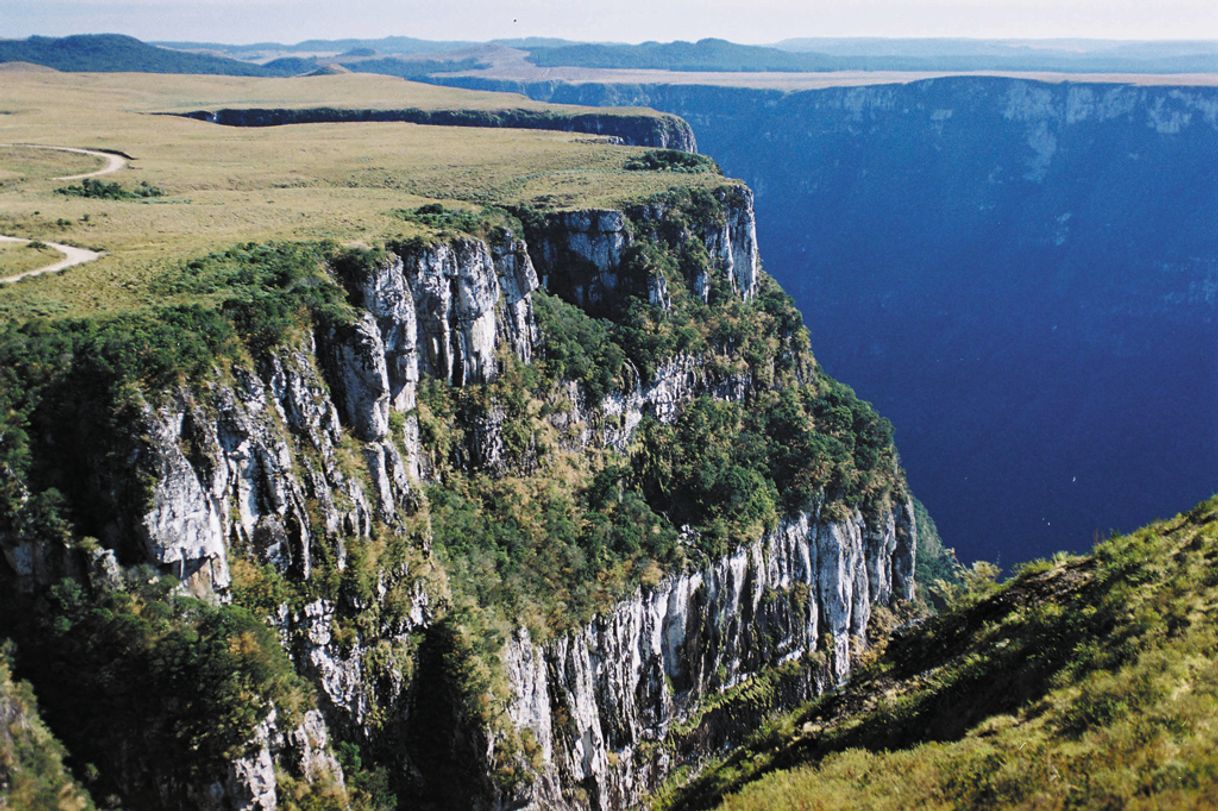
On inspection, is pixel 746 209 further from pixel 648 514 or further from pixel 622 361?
pixel 648 514

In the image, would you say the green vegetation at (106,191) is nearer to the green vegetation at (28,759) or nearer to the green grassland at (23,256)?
the green grassland at (23,256)

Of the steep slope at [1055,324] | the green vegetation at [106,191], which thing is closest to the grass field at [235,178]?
the green vegetation at [106,191]

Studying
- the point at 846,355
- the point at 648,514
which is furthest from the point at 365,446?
the point at 846,355

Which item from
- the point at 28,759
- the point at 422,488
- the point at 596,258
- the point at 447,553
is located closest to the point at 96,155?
the point at 596,258

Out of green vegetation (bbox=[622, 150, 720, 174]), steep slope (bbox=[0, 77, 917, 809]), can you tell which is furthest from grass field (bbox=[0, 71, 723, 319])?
green vegetation (bbox=[622, 150, 720, 174])

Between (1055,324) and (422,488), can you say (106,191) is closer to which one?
(422,488)

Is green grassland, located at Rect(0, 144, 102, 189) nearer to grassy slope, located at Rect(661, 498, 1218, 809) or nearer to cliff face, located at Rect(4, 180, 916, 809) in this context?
cliff face, located at Rect(4, 180, 916, 809)
